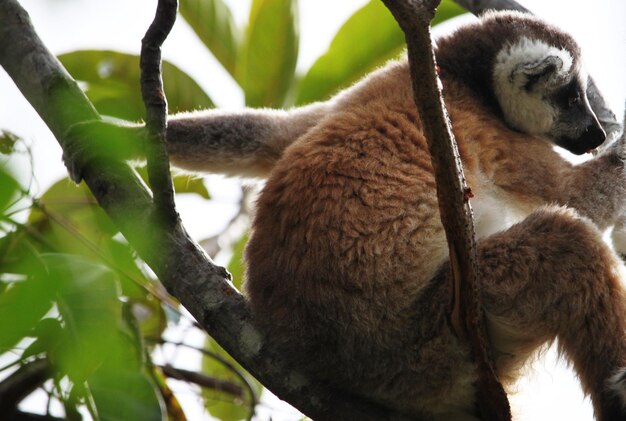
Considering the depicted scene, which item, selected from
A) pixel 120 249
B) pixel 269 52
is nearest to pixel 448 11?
pixel 269 52

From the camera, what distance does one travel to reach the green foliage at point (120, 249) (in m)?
3.42

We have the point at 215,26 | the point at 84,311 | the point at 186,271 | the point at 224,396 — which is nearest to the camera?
the point at 84,311

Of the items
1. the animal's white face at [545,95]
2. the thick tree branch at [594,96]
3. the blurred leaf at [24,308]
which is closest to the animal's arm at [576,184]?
the animal's white face at [545,95]

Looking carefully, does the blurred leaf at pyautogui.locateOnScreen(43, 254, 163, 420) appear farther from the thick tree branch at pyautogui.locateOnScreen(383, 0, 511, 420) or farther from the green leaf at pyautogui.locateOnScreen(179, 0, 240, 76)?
the green leaf at pyautogui.locateOnScreen(179, 0, 240, 76)

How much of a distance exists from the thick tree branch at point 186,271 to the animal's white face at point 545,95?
3063mm

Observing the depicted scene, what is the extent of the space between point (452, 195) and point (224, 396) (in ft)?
13.3

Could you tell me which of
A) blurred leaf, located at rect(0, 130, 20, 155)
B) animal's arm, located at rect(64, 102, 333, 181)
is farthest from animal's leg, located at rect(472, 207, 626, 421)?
blurred leaf, located at rect(0, 130, 20, 155)

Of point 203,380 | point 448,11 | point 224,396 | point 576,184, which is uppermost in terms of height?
point 448,11

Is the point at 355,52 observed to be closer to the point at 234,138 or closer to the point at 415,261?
the point at 234,138

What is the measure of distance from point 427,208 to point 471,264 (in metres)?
1.21

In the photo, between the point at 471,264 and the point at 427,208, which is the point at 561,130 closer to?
the point at 427,208

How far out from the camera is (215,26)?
968 cm

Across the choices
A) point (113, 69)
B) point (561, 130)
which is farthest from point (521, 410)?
point (113, 69)

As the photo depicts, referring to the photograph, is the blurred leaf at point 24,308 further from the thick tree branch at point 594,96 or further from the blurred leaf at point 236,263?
the thick tree branch at point 594,96
